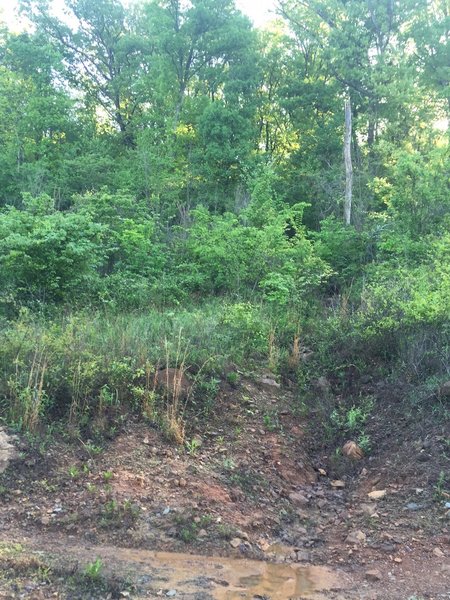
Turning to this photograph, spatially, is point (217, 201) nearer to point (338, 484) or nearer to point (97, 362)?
point (97, 362)

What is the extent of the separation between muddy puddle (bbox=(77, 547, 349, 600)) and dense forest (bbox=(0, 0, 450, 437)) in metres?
1.78

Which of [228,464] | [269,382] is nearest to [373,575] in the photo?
[228,464]

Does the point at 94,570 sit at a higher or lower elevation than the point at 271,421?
lower

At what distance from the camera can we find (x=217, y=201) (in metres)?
18.4

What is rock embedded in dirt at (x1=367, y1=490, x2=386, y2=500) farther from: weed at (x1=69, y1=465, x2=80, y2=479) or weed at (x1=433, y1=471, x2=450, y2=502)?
weed at (x1=69, y1=465, x2=80, y2=479)

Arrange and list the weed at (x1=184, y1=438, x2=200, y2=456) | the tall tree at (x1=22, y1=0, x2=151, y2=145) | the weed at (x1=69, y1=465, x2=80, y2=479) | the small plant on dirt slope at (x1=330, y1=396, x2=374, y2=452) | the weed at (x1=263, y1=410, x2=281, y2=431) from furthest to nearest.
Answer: the tall tree at (x1=22, y1=0, x2=151, y2=145)
the weed at (x1=263, y1=410, x2=281, y2=431)
the small plant on dirt slope at (x1=330, y1=396, x2=374, y2=452)
the weed at (x1=184, y1=438, x2=200, y2=456)
the weed at (x1=69, y1=465, x2=80, y2=479)

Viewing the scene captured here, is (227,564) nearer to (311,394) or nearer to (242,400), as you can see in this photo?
(242,400)

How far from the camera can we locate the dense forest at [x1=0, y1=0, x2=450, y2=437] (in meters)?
6.69

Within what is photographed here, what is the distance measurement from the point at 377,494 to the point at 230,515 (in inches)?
56.3

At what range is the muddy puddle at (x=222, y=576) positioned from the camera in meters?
3.70

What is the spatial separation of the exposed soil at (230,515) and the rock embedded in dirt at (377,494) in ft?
0.14

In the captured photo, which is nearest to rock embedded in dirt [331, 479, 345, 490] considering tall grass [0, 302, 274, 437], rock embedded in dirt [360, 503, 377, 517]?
rock embedded in dirt [360, 503, 377, 517]

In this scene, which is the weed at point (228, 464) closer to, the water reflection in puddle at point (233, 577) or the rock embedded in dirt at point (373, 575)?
the water reflection in puddle at point (233, 577)

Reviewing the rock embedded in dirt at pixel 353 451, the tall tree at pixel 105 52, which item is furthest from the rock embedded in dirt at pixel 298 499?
the tall tree at pixel 105 52
